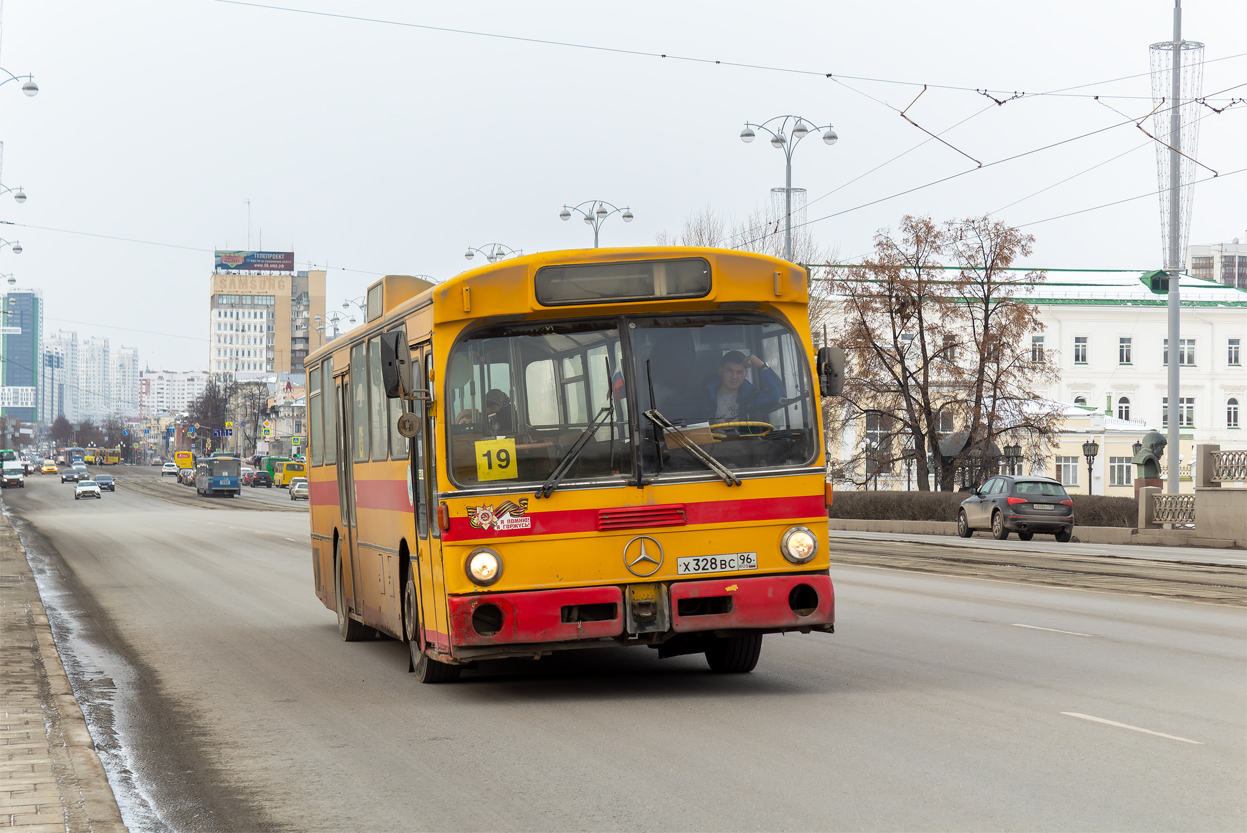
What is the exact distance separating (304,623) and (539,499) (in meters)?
7.30

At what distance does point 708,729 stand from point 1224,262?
180042 millimetres

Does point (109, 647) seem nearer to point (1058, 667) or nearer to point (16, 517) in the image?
point (1058, 667)

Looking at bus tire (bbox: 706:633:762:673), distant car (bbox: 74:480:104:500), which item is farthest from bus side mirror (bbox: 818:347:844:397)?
distant car (bbox: 74:480:104:500)

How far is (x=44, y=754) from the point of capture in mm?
7852

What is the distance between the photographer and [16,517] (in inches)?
2258

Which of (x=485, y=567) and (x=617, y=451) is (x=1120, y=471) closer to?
(x=617, y=451)

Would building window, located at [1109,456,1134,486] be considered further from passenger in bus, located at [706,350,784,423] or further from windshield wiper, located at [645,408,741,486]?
windshield wiper, located at [645,408,741,486]

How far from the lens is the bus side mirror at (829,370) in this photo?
32.6 feet

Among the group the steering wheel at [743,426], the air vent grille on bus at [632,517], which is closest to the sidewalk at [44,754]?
the air vent grille on bus at [632,517]

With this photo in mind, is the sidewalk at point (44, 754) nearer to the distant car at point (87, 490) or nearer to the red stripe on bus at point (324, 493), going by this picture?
the red stripe on bus at point (324, 493)

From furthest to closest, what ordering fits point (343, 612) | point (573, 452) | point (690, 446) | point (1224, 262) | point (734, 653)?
point (1224, 262) < point (343, 612) < point (734, 653) < point (690, 446) < point (573, 452)

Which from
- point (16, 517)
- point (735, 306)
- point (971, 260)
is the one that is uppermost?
point (971, 260)

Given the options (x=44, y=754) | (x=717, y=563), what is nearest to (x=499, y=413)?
(x=717, y=563)

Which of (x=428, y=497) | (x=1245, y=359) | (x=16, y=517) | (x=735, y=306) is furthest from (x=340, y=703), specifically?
(x=1245, y=359)
